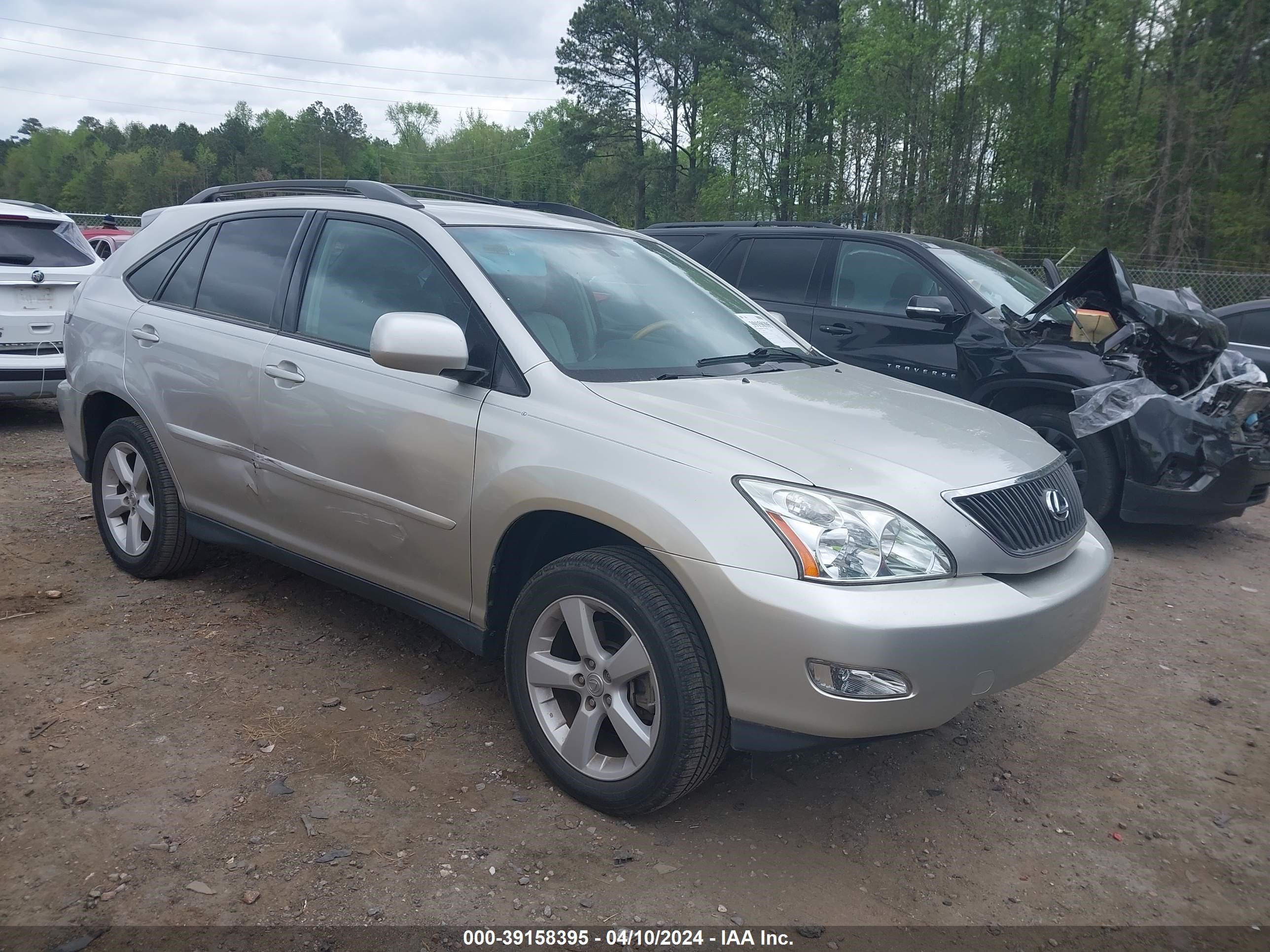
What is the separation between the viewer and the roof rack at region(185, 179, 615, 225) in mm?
3777

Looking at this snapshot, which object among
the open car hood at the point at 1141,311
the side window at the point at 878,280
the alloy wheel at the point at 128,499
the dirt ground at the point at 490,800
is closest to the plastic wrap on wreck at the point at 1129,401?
the open car hood at the point at 1141,311

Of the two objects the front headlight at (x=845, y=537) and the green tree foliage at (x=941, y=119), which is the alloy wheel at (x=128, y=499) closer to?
the front headlight at (x=845, y=537)

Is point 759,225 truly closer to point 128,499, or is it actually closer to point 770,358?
point 770,358

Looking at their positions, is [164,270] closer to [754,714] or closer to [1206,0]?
[754,714]

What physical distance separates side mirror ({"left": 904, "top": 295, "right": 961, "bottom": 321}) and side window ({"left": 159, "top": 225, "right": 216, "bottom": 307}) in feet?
13.9

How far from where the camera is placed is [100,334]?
455cm

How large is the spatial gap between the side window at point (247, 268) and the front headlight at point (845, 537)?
2378mm

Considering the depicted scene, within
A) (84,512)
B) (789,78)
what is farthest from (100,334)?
(789,78)

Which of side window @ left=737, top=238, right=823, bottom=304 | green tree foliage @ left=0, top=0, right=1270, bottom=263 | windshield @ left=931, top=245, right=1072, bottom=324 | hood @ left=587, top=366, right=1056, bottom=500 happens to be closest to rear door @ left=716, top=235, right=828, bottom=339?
side window @ left=737, top=238, right=823, bottom=304

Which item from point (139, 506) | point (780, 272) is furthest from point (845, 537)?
point (780, 272)

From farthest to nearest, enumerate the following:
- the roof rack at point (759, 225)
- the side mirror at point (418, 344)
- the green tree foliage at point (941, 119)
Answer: the green tree foliage at point (941, 119)
the roof rack at point (759, 225)
the side mirror at point (418, 344)

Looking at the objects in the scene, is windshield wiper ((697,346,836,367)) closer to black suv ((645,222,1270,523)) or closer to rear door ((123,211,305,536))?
rear door ((123,211,305,536))

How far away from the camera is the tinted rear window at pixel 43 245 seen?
7.96m

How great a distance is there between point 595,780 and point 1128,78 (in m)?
34.9
